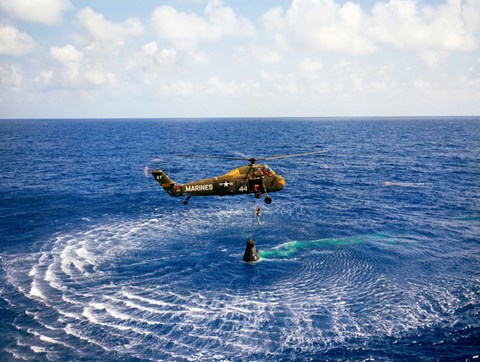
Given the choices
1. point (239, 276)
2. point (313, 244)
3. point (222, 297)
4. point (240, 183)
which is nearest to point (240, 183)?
point (240, 183)

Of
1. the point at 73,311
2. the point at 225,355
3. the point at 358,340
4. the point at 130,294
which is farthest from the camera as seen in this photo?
the point at 130,294

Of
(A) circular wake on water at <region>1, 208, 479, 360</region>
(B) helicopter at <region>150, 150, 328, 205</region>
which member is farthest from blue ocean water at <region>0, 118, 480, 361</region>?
(B) helicopter at <region>150, 150, 328, 205</region>

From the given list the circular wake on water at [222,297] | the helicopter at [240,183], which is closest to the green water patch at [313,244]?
the circular wake on water at [222,297]

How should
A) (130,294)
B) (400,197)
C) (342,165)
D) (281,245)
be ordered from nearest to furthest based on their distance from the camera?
(130,294) < (281,245) < (400,197) < (342,165)

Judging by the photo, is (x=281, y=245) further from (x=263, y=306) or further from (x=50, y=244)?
(x=50, y=244)

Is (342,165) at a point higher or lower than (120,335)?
higher

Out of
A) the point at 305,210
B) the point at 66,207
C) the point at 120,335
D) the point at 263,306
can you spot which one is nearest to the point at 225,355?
the point at 263,306

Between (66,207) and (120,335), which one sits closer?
(120,335)

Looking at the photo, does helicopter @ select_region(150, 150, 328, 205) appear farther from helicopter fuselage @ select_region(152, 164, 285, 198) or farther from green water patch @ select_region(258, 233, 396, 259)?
green water patch @ select_region(258, 233, 396, 259)
